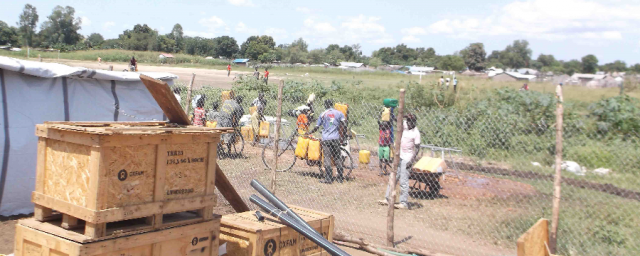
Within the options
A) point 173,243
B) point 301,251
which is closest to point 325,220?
point 301,251

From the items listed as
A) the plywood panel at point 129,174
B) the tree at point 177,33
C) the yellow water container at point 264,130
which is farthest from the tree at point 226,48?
the plywood panel at point 129,174

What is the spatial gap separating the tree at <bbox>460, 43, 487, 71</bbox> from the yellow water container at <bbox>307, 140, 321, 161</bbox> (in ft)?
159

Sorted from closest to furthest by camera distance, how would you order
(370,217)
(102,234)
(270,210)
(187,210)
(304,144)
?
(102,234)
(187,210)
(270,210)
(370,217)
(304,144)

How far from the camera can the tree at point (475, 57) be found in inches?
2214

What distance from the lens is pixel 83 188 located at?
12.0 ft

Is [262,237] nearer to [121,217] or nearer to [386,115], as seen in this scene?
[121,217]

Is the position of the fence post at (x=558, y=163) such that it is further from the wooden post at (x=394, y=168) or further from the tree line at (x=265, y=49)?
the tree line at (x=265, y=49)

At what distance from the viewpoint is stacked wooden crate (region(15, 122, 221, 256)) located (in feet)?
11.8

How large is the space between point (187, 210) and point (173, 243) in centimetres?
28

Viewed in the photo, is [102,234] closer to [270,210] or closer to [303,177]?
[270,210]

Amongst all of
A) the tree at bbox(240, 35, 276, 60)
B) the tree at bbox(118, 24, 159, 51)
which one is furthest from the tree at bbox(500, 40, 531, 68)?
the tree at bbox(118, 24, 159, 51)

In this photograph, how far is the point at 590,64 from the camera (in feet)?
100

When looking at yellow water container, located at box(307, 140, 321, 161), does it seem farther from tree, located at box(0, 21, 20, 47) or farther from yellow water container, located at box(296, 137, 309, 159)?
tree, located at box(0, 21, 20, 47)

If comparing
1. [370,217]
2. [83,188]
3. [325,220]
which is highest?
[83,188]
